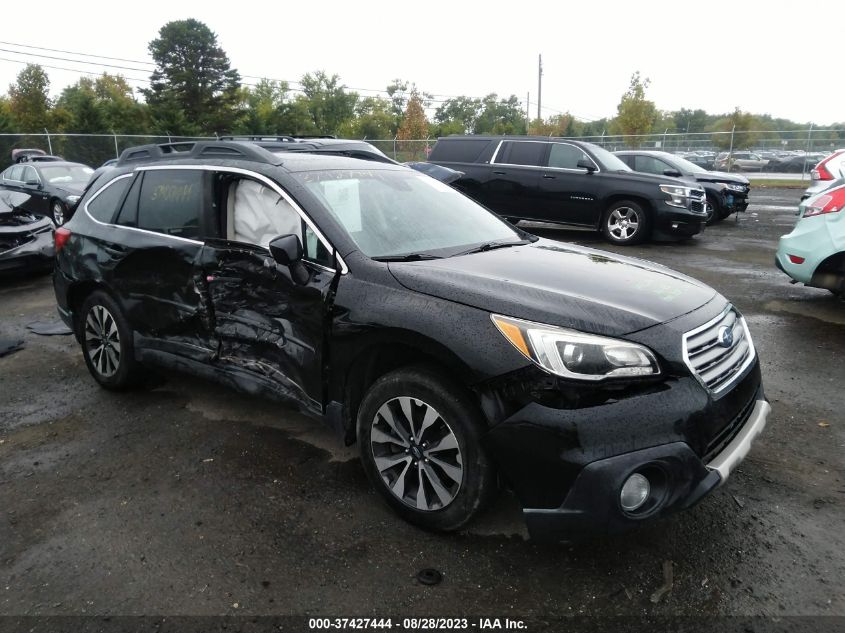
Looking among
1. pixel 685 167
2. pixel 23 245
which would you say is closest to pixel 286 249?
pixel 23 245

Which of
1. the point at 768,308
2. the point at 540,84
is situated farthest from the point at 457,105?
the point at 768,308

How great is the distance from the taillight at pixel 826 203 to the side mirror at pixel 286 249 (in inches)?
217

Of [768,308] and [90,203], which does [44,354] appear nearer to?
[90,203]

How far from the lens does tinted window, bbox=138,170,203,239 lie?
389 cm

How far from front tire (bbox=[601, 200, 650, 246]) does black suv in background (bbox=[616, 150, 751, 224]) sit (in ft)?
9.73

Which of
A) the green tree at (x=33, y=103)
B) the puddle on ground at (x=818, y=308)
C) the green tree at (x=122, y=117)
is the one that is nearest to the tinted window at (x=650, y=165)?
the puddle on ground at (x=818, y=308)

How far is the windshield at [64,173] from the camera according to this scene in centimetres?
1446

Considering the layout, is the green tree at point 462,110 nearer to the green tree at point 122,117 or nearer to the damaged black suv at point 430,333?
the green tree at point 122,117

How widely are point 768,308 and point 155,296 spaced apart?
243 inches

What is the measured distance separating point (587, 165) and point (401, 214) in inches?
322

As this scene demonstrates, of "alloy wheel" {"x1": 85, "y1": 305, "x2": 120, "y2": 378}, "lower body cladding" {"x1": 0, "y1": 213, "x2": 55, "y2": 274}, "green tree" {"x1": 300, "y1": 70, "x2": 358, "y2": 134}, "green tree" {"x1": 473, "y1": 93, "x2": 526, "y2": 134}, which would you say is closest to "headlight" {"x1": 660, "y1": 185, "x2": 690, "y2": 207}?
"alloy wheel" {"x1": 85, "y1": 305, "x2": 120, "y2": 378}

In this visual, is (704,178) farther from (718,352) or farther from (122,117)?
(122,117)

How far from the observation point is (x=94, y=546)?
284 cm

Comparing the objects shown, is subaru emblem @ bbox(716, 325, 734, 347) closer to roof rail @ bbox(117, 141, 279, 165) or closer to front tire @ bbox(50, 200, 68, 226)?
roof rail @ bbox(117, 141, 279, 165)
